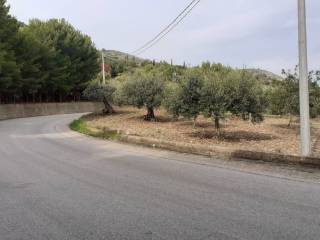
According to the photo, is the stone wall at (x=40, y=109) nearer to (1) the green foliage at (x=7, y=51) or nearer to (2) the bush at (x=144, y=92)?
(1) the green foliage at (x=7, y=51)

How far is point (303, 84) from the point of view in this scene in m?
11.2

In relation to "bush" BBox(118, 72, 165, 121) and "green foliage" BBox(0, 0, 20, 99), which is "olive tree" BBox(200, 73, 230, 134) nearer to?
"bush" BBox(118, 72, 165, 121)

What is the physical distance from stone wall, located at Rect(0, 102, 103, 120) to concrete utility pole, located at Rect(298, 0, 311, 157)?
37392 millimetres

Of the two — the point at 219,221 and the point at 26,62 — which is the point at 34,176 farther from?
the point at 26,62

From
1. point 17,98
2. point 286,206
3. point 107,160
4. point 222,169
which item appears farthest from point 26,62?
point 286,206

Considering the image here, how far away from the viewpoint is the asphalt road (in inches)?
225

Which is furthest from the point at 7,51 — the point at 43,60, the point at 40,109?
the point at 40,109

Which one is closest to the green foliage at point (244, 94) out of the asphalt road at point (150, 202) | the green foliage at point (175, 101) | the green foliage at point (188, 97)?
the green foliage at point (188, 97)

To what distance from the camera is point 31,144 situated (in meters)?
17.6

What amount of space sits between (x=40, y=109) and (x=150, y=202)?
159 feet

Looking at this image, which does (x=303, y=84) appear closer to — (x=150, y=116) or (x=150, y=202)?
(x=150, y=202)

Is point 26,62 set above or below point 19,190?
above

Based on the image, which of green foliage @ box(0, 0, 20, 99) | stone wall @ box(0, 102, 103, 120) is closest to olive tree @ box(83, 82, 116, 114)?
green foliage @ box(0, 0, 20, 99)

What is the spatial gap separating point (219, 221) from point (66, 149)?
1046 centimetres
